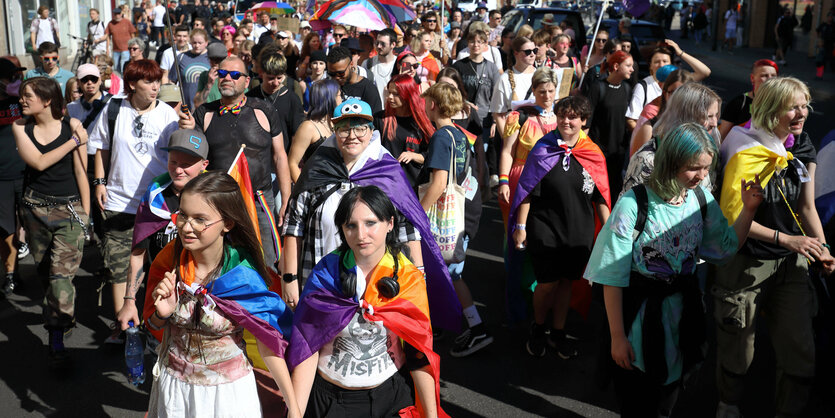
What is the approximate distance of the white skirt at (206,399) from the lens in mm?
3223

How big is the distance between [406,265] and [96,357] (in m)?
A: 3.29

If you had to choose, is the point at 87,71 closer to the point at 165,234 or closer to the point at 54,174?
the point at 54,174

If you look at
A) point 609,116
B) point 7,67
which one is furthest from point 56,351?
point 609,116

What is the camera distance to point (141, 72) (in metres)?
5.39

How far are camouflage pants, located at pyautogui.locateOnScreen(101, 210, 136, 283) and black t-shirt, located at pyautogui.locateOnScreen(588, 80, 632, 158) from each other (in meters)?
4.39

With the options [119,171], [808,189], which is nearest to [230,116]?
[119,171]

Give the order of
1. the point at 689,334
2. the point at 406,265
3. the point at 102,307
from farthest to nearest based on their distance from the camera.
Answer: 1. the point at 102,307
2. the point at 689,334
3. the point at 406,265

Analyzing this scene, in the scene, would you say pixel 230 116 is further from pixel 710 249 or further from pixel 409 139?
pixel 710 249

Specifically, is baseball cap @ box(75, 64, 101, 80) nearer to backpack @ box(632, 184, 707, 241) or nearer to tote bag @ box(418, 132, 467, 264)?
tote bag @ box(418, 132, 467, 264)

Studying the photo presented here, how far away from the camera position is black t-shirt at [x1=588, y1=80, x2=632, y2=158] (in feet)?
25.2

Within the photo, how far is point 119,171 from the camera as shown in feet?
18.0

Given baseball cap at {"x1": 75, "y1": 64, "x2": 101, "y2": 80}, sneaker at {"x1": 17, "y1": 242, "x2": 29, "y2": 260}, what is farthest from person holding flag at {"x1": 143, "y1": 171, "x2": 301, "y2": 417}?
sneaker at {"x1": 17, "y1": 242, "x2": 29, "y2": 260}

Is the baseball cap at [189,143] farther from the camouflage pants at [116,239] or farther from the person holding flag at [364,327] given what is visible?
the person holding flag at [364,327]

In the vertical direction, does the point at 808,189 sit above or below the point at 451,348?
above
